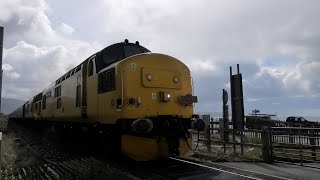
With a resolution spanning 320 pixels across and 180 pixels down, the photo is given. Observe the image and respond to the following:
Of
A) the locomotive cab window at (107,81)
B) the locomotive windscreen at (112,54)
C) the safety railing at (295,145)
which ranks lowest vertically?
the safety railing at (295,145)

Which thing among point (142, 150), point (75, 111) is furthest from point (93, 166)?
point (75, 111)

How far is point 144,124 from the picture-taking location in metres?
10.5

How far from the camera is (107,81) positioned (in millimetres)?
11961

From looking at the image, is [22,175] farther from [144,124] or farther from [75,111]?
[75,111]

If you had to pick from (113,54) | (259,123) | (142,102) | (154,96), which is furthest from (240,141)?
(259,123)

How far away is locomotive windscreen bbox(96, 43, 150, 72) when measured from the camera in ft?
42.3

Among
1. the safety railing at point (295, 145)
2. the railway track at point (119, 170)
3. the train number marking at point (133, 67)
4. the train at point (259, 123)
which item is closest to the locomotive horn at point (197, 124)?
the railway track at point (119, 170)

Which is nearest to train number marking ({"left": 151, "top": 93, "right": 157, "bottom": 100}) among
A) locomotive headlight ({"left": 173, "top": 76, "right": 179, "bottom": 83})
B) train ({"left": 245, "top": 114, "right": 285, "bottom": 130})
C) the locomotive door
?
locomotive headlight ({"left": 173, "top": 76, "right": 179, "bottom": 83})

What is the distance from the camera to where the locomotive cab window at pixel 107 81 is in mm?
11562

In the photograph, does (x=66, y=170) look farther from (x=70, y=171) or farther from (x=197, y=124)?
(x=197, y=124)

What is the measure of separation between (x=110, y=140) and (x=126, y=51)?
3043 millimetres

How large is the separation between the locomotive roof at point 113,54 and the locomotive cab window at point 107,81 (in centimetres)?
56

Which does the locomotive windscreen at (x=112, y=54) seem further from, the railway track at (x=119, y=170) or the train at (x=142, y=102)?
the railway track at (x=119, y=170)

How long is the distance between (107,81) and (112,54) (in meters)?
1.45
